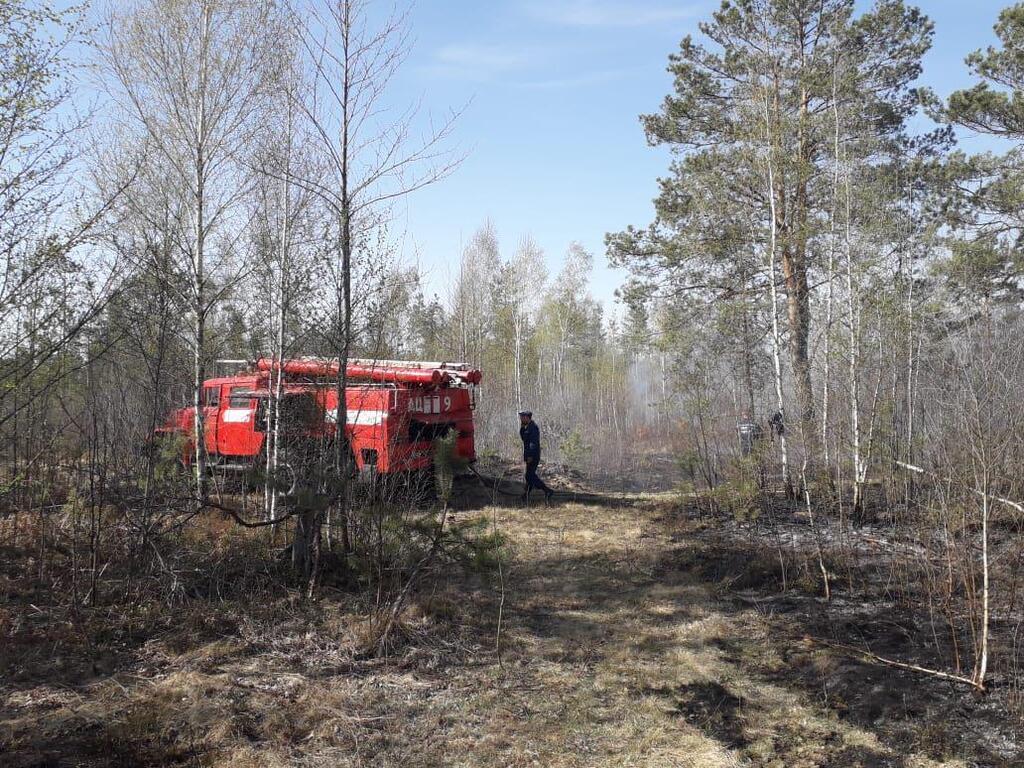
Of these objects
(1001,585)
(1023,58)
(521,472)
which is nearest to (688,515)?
(1001,585)

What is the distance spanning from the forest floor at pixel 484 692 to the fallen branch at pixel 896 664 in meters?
0.08

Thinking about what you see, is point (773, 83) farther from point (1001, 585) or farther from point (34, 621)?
point (34, 621)

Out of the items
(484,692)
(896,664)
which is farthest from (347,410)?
(896,664)

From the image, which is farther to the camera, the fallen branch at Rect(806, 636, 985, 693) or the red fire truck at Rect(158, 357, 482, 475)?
the red fire truck at Rect(158, 357, 482, 475)

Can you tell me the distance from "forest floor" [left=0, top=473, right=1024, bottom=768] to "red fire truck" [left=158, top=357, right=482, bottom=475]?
5.94 feet

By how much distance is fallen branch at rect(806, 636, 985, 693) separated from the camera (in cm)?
462

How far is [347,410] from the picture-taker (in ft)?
28.2

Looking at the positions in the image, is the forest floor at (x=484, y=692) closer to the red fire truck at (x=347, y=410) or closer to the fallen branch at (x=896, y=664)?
the fallen branch at (x=896, y=664)

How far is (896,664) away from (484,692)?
10.00ft

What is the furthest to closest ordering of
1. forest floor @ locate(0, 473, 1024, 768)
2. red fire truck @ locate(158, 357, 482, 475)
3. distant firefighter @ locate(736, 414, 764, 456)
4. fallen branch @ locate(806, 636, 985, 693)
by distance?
distant firefighter @ locate(736, 414, 764, 456) → red fire truck @ locate(158, 357, 482, 475) → fallen branch @ locate(806, 636, 985, 693) → forest floor @ locate(0, 473, 1024, 768)

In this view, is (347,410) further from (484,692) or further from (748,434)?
(748,434)

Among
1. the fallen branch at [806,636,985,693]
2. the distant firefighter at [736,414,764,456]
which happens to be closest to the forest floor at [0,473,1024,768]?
the fallen branch at [806,636,985,693]

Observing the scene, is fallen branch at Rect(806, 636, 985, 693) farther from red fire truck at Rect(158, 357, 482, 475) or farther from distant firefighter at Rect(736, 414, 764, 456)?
distant firefighter at Rect(736, 414, 764, 456)

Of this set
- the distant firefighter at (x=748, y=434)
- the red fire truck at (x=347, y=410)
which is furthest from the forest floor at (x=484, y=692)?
the distant firefighter at (x=748, y=434)
